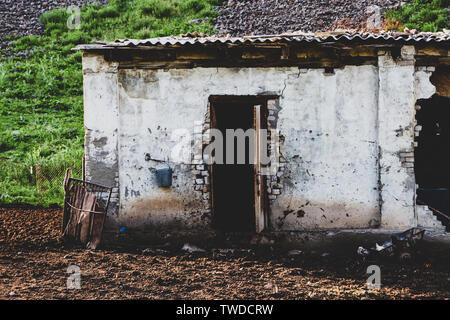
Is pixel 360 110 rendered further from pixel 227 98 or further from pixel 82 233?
pixel 82 233

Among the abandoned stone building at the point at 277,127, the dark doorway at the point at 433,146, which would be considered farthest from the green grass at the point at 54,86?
the dark doorway at the point at 433,146

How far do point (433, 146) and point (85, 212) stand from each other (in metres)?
7.10

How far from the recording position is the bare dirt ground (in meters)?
5.18

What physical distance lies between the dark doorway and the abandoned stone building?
1.79 metres

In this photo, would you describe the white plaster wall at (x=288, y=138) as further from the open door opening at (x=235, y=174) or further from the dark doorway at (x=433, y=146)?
the dark doorway at (x=433, y=146)

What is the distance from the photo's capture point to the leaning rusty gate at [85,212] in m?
6.95

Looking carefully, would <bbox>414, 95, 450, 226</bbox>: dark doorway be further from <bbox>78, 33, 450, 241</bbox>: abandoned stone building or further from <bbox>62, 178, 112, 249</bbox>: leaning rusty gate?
<bbox>62, 178, 112, 249</bbox>: leaning rusty gate

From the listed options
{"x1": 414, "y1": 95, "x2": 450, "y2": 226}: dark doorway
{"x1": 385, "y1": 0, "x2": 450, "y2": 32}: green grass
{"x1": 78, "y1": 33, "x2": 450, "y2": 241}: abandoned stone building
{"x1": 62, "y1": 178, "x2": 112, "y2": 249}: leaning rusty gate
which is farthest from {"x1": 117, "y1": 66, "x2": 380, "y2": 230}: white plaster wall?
{"x1": 385, "y1": 0, "x2": 450, "y2": 32}: green grass

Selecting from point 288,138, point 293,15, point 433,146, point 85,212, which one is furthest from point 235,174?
point 293,15

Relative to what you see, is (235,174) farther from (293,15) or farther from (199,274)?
(293,15)

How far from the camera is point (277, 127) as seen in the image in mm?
7148

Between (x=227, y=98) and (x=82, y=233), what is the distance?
10.9 ft

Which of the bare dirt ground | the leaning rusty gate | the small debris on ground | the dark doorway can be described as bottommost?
the bare dirt ground
